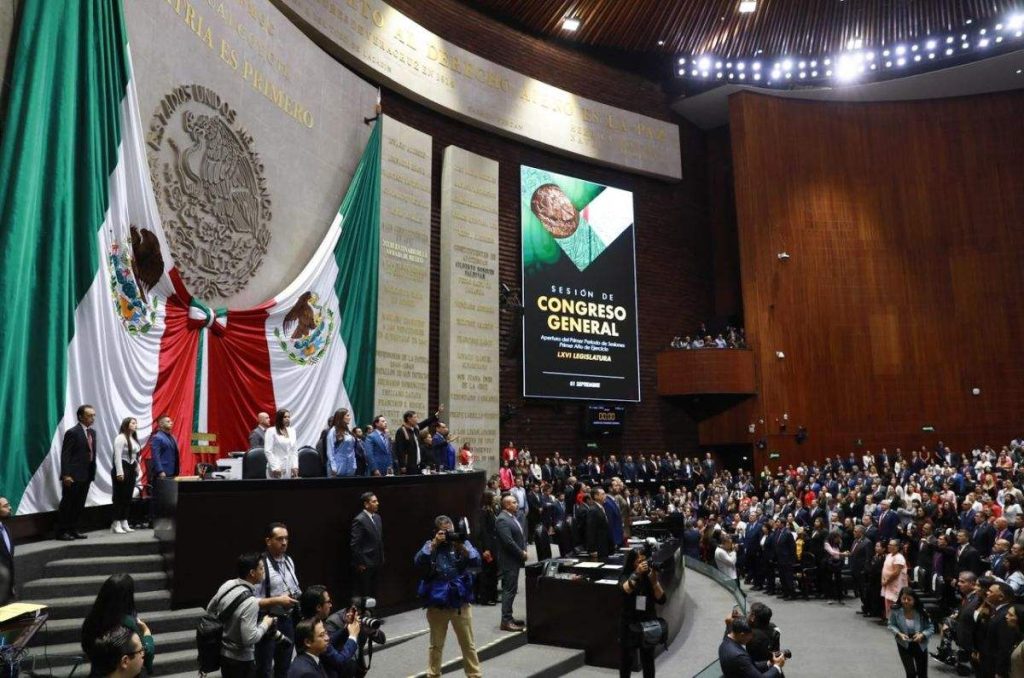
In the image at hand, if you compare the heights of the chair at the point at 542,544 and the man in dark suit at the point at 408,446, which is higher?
the man in dark suit at the point at 408,446

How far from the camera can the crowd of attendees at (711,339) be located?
20.5 m

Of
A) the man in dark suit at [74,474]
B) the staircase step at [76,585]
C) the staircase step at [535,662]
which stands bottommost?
the staircase step at [535,662]

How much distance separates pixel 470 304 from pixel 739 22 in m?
10.8

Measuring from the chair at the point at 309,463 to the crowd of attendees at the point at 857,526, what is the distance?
3672 mm

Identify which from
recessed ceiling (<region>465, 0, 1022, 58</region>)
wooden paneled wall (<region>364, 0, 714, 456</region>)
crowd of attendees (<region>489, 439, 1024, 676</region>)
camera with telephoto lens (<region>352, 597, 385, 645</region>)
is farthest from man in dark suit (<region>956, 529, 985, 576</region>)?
recessed ceiling (<region>465, 0, 1022, 58</region>)

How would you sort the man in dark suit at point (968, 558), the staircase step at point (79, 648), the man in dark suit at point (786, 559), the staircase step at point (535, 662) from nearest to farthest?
1. the staircase step at point (79, 648)
2. the staircase step at point (535, 662)
3. the man in dark suit at point (968, 558)
4. the man in dark suit at point (786, 559)

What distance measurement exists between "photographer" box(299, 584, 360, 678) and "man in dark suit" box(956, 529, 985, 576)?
7.21 meters

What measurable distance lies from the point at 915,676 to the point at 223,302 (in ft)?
30.8

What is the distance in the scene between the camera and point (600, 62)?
20.5 meters

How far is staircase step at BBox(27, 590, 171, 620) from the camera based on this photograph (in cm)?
533

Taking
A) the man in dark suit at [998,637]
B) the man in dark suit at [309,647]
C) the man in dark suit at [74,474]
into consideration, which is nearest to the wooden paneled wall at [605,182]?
the man in dark suit at [74,474]

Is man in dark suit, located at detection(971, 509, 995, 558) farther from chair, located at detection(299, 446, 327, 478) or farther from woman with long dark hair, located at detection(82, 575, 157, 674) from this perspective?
woman with long dark hair, located at detection(82, 575, 157, 674)

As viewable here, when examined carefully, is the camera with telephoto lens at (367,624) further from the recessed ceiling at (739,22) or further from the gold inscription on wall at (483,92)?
the recessed ceiling at (739,22)

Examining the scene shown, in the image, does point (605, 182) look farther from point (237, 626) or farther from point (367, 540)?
point (237, 626)
